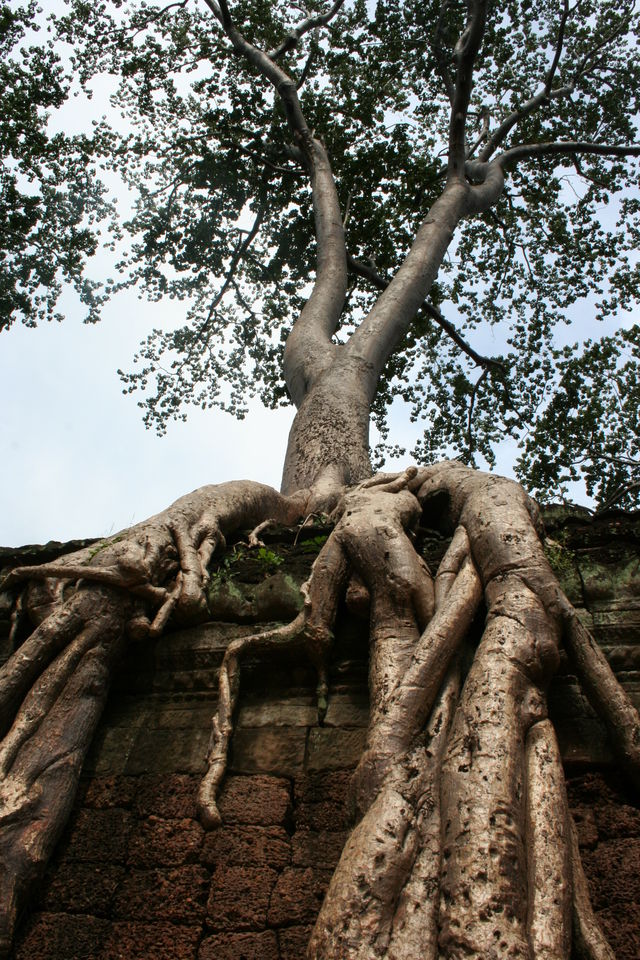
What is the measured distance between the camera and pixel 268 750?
239 centimetres

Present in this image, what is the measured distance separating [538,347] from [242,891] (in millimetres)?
9823

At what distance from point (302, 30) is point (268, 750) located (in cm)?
941

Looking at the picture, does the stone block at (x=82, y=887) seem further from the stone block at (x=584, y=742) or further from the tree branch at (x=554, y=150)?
the tree branch at (x=554, y=150)

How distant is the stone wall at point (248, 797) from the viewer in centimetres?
194

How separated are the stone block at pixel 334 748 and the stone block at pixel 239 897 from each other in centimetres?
38

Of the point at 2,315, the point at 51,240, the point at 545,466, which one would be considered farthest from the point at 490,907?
the point at 51,240

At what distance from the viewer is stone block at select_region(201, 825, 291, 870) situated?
6.82 feet

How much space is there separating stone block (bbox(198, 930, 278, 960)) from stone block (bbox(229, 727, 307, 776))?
0.50 meters

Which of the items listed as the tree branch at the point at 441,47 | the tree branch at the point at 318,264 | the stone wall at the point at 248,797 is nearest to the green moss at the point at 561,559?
the stone wall at the point at 248,797

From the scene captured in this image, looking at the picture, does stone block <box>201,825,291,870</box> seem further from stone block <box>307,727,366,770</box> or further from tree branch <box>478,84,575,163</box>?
tree branch <box>478,84,575,163</box>

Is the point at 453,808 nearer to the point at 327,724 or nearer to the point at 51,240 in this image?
the point at 327,724

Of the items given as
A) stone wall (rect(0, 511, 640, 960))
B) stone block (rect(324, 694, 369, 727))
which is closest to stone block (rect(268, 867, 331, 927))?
stone wall (rect(0, 511, 640, 960))

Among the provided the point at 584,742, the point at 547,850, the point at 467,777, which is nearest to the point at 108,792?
the point at 467,777

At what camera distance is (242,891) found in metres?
2.01
